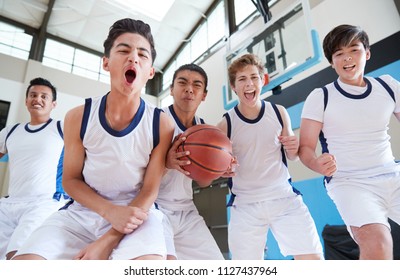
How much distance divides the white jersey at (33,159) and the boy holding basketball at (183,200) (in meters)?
0.87

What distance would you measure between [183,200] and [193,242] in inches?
8.1

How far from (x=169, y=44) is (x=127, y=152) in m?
6.48

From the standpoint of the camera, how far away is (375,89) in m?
1.37

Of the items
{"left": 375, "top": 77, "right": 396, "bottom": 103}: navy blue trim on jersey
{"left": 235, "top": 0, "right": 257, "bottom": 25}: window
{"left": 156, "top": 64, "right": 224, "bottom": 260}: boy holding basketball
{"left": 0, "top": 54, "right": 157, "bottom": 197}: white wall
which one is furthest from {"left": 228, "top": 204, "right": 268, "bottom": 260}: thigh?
{"left": 0, "top": 54, "right": 157, "bottom": 197}: white wall

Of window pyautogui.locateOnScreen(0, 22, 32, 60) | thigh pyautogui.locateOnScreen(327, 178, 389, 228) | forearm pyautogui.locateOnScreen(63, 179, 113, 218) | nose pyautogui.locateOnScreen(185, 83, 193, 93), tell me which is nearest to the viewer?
forearm pyautogui.locateOnScreen(63, 179, 113, 218)

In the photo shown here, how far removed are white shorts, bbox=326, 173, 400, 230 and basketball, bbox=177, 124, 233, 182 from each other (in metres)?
0.52

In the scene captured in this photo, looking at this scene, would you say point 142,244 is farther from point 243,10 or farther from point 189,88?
point 243,10

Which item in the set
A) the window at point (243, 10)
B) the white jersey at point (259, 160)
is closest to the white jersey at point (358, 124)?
the white jersey at point (259, 160)

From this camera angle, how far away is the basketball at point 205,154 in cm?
122

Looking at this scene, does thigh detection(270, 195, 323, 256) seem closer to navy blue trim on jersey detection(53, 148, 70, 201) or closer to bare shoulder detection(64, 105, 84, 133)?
bare shoulder detection(64, 105, 84, 133)

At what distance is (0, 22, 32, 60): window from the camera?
20.4 ft

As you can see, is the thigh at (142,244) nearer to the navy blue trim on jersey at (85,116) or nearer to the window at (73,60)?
the navy blue trim on jersey at (85,116)
